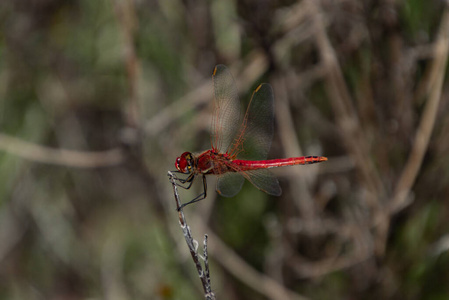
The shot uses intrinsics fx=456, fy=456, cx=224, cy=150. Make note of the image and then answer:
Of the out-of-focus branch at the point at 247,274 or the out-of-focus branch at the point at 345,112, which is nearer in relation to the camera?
the out-of-focus branch at the point at 345,112

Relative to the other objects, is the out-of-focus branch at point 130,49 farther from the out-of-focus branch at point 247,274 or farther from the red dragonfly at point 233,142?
the out-of-focus branch at point 247,274

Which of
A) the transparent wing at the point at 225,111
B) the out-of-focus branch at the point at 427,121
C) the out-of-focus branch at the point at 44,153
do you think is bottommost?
Result: the transparent wing at the point at 225,111

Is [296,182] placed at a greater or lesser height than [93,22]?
lesser

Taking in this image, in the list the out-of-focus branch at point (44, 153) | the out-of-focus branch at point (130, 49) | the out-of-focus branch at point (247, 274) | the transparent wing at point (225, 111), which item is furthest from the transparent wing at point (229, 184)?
the out-of-focus branch at point (44, 153)

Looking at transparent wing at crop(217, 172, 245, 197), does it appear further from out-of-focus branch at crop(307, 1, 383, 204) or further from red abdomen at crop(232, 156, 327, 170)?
out-of-focus branch at crop(307, 1, 383, 204)

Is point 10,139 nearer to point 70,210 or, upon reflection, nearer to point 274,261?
point 70,210

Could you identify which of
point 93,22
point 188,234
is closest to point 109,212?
point 93,22

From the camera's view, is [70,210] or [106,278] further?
[70,210]

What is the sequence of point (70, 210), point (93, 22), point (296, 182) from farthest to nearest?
point (70, 210), point (93, 22), point (296, 182)
